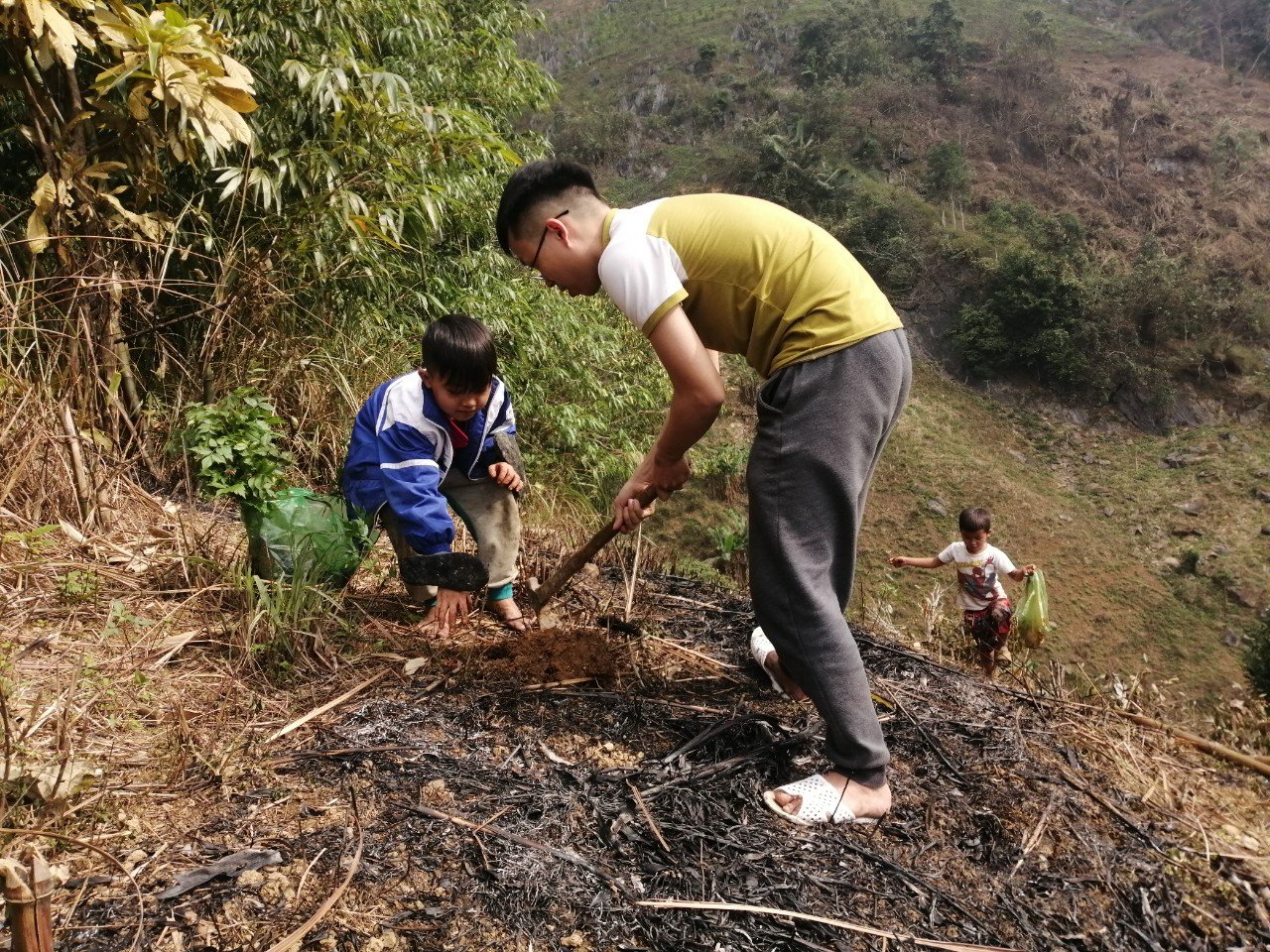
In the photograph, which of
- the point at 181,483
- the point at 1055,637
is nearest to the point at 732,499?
the point at 1055,637

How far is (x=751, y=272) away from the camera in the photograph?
1718 mm

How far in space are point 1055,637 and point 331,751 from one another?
13.9m

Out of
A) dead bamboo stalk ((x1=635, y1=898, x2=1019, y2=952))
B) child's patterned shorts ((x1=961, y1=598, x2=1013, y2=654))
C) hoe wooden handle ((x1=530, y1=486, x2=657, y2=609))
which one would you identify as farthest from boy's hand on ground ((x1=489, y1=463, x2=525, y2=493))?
child's patterned shorts ((x1=961, y1=598, x2=1013, y2=654))

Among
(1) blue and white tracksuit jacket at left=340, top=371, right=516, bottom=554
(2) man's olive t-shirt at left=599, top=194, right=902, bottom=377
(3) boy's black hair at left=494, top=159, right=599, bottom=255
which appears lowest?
(1) blue and white tracksuit jacket at left=340, top=371, right=516, bottom=554

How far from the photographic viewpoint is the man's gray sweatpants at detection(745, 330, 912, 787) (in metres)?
1.69

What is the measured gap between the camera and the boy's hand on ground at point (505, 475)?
257 centimetres

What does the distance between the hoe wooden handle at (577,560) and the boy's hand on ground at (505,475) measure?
1.08 feet

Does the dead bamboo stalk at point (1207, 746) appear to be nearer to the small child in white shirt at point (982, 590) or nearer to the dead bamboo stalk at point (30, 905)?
the small child in white shirt at point (982, 590)

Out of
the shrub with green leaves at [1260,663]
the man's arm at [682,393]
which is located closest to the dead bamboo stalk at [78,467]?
the man's arm at [682,393]

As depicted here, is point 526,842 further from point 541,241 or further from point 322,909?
point 541,241

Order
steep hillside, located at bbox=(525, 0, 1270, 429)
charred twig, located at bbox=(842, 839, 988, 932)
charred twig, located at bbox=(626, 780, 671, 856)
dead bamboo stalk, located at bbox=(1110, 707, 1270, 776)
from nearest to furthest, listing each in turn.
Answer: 1. charred twig, located at bbox=(842, 839, 988, 932)
2. charred twig, located at bbox=(626, 780, 671, 856)
3. dead bamboo stalk, located at bbox=(1110, 707, 1270, 776)
4. steep hillside, located at bbox=(525, 0, 1270, 429)

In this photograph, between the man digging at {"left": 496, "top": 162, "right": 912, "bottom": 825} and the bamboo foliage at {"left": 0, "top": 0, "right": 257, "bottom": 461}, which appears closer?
the man digging at {"left": 496, "top": 162, "right": 912, "bottom": 825}

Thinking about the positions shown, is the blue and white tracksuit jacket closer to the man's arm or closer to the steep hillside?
the man's arm

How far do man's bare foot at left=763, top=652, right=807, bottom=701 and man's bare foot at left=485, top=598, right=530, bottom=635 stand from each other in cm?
80
